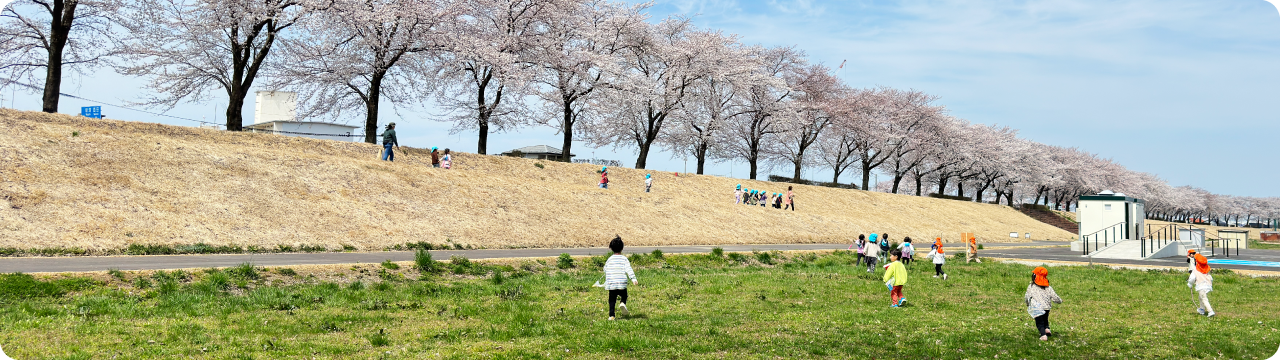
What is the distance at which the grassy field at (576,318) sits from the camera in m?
8.86

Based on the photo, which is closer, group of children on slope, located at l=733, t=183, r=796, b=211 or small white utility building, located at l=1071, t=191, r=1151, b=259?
small white utility building, located at l=1071, t=191, r=1151, b=259

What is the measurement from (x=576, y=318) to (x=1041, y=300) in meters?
6.67

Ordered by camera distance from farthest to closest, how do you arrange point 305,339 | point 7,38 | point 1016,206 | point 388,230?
point 1016,206 < point 7,38 < point 388,230 < point 305,339

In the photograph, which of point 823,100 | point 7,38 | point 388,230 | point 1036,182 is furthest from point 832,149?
point 7,38

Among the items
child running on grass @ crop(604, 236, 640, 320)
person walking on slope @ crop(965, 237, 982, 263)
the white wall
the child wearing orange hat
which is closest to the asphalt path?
child running on grass @ crop(604, 236, 640, 320)

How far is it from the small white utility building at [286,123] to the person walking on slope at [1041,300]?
147ft

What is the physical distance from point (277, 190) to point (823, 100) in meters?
51.8

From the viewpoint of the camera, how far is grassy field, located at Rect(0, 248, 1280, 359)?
8.86 meters

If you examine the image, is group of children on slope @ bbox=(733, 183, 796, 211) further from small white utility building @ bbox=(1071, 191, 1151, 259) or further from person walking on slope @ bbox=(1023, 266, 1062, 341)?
person walking on slope @ bbox=(1023, 266, 1062, 341)

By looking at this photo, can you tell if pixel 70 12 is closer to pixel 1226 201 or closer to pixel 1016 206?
pixel 1016 206

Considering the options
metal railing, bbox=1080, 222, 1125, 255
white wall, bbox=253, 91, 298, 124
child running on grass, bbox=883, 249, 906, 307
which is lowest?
child running on grass, bbox=883, 249, 906, 307

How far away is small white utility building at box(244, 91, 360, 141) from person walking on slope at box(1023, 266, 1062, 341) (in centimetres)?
4494

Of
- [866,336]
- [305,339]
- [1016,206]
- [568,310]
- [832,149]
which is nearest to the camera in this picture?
[305,339]

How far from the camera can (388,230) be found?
79.6 feet
